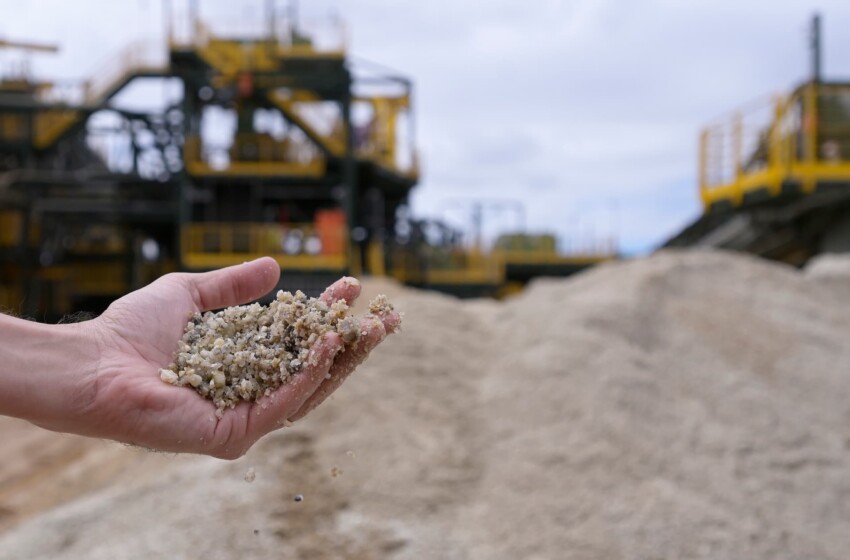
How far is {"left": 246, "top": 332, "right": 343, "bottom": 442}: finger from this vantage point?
2787mm

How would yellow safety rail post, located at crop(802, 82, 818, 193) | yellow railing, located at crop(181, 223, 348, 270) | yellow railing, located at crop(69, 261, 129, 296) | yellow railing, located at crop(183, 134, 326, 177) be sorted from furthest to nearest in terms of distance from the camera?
yellow railing, located at crop(69, 261, 129, 296) < yellow railing, located at crop(183, 134, 326, 177) < yellow railing, located at crop(181, 223, 348, 270) < yellow safety rail post, located at crop(802, 82, 818, 193)

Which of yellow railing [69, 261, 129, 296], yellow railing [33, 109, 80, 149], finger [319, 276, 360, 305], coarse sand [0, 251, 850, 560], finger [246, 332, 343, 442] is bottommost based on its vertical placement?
yellow railing [69, 261, 129, 296]

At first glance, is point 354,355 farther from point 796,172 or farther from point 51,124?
point 51,124

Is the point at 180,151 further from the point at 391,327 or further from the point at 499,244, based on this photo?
the point at 391,327

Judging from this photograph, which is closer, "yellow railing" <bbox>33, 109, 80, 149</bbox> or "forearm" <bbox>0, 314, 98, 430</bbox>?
"forearm" <bbox>0, 314, 98, 430</bbox>

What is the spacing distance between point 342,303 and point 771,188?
10.6 metres

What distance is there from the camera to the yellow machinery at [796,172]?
11875 millimetres

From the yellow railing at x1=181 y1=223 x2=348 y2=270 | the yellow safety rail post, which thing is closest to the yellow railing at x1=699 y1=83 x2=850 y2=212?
the yellow safety rail post

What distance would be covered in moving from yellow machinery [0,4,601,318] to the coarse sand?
363 inches

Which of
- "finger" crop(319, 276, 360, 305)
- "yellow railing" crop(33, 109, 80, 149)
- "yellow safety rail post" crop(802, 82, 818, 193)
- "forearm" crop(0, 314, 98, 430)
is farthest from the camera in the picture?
"yellow railing" crop(33, 109, 80, 149)

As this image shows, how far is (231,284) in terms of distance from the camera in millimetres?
3246

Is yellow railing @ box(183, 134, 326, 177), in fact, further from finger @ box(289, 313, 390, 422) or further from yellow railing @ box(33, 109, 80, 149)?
finger @ box(289, 313, 390, 422)

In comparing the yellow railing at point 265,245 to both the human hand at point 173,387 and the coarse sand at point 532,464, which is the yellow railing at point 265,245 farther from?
the human hand at point 173,387

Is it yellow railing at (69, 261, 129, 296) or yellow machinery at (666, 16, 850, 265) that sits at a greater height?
yellow machinery at (666, 16, 850, 265)
